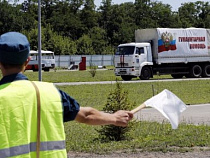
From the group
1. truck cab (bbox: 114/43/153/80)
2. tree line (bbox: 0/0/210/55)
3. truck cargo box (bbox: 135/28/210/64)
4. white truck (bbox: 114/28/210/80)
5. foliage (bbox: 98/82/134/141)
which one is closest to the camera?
foliage (bbox: 98/82/134/141)

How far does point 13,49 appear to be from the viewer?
10.7 ft

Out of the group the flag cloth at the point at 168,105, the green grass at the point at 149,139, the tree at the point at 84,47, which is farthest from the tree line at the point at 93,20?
the flag cloth at the point at 168,105

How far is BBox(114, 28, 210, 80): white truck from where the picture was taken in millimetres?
38594

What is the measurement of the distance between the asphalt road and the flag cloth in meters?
10.4

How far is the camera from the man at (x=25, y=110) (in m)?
3.12

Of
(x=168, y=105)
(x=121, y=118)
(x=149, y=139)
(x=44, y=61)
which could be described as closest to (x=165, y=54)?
(x=149, y=139)

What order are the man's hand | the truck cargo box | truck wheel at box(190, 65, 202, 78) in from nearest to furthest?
1. the man's hand
2. the truck cargo box
3. truck wheel at box(190, 65, 202, 78)

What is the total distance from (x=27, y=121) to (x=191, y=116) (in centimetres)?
1348

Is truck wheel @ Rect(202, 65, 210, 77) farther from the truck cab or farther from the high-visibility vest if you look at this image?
the high-visibility vest

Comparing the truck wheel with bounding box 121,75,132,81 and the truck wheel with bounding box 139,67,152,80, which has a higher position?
the truck wheel with bounding box 139,67,152,80

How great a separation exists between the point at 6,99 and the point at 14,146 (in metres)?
0.25

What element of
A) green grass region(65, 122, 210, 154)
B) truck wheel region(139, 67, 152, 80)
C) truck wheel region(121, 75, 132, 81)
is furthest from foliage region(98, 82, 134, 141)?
truck wheel region(121, 75, 132, 81)

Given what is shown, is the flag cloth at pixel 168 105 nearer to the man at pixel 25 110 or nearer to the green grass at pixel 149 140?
the man at pixel 25 110

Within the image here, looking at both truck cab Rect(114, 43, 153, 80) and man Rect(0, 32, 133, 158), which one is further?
truck cab Rect(114, 43, 153, 80)
